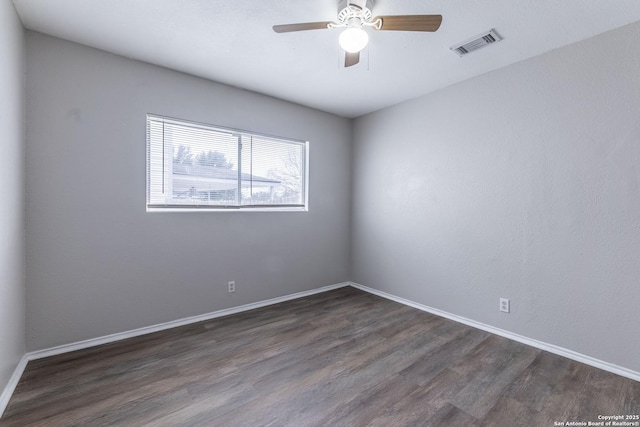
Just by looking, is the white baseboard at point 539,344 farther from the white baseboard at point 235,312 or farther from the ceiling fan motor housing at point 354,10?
the ceiling fan motor housing at point 354,10

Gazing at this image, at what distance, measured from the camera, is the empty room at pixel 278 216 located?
175 centimetres

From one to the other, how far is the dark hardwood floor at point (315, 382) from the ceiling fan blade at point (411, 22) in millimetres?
2284

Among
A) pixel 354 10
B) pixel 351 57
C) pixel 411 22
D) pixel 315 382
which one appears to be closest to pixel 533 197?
pixel 411 22

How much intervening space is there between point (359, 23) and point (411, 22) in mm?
333

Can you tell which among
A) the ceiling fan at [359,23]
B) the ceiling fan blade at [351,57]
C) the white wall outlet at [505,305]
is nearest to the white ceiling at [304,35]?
the ceiling fan at [359,23]

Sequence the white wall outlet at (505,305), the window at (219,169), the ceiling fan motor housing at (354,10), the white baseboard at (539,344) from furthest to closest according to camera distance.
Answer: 1. the window at (219,169)
2. the white wall outlet at (505,305)
3. the white baseboard at (539,344)
4. the ceiling fan motor housing at (354,10)

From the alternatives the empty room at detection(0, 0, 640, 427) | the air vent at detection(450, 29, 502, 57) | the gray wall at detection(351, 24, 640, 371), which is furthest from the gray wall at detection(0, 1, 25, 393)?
the gray wall at detection(351, 24, 640, 371)

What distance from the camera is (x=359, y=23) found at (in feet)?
5.87

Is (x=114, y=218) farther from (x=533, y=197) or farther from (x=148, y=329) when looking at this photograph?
(x=533, y=197)

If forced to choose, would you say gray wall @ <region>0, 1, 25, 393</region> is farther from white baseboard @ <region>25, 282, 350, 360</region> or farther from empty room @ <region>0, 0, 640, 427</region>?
white baseboard @ <region>25, 282, 350, 360</region>

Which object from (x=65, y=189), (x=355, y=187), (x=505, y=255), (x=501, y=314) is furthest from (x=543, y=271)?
(x=65, y=189)

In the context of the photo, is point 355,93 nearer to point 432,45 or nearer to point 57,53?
point 432,45

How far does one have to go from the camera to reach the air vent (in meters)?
2.09

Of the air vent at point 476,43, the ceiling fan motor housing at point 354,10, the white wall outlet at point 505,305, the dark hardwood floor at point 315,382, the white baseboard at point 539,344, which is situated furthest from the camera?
the white wall outlet at point 505,305
